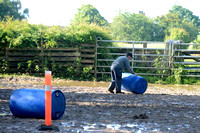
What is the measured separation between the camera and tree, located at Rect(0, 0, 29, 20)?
177 ft

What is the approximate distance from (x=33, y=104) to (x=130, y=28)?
38.7 meters

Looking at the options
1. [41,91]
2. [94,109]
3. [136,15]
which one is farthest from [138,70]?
[136,15]

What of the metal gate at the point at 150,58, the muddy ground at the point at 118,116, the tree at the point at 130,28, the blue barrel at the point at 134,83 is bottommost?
the muddy ground at the point at 118,116

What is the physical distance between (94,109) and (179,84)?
8662mm

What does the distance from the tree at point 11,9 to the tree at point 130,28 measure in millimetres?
21594

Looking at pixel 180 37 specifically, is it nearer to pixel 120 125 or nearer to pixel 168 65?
pixel 168 65

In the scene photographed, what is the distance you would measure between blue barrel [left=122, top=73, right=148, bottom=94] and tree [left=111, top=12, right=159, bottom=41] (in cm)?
3190

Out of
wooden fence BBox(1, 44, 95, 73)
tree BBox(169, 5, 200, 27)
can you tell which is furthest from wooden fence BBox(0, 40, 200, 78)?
tree BBox(169, 5, 200, 27)

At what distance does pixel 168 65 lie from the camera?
15.7 metres

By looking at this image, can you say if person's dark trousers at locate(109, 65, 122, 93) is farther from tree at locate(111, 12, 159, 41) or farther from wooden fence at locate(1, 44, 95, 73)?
tree at locate(111, 12, 159, 41)

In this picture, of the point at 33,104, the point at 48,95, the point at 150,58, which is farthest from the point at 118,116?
the point at 150,58

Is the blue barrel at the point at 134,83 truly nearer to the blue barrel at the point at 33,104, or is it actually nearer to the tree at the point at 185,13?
the blue barrel at the point at 33,104

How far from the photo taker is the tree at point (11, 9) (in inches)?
2128

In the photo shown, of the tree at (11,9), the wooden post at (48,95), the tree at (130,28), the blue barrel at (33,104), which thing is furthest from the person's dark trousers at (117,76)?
the tree at (11,9)
